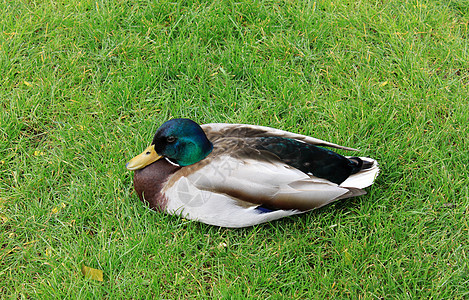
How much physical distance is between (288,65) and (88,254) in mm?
2116

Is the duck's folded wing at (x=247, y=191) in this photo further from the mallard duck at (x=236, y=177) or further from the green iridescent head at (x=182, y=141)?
the green iridescent head at (x=182, y=141)

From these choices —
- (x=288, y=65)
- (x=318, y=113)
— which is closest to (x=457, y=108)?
(x=318, y=113)

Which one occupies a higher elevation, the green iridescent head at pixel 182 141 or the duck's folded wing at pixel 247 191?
the green iridescent head at pixel 182 141

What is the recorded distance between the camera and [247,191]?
9.48 ft

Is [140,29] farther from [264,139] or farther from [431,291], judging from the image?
[431,291]

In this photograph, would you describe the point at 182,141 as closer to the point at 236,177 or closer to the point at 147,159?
the point at 147,159

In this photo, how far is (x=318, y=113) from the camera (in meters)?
3.82

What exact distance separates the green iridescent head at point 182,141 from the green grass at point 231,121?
1.38 feet

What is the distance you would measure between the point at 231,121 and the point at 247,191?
98 cm

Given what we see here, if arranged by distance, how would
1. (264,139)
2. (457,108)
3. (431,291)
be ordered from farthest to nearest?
1. (457,108)
2. (264,139)
3. (431,291)

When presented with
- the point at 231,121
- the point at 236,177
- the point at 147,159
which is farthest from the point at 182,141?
the point at 231,121

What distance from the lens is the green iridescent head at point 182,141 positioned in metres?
2.97

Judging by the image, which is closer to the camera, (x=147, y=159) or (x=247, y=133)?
(x=147, y=159)

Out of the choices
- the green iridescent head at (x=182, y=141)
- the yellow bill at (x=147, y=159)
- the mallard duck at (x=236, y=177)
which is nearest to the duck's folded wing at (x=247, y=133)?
the mallard duck at (x=236, y=177)
